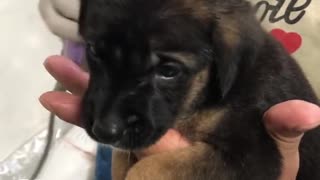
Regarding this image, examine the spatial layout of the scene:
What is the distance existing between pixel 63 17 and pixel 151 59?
104cm

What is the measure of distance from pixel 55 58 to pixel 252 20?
53 centimetres

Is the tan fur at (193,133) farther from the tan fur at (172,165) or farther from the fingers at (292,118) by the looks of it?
the fingers at (292,118)

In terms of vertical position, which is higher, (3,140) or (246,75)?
(246,75)

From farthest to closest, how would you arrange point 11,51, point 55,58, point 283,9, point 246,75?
point 11,51 < point 283,9 < point 55,58 < point 246,75

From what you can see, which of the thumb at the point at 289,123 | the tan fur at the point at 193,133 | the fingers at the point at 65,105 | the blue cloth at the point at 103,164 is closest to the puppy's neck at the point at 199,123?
the tan fur at the point at 193,133

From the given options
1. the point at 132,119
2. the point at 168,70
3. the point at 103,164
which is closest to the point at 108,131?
the point at 132,119

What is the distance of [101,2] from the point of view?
3.87ft

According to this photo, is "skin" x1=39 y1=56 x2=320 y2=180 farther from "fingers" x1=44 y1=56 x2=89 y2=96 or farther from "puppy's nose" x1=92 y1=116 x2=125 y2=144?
"puppy's nose" x1=92 y1=116 x2=125 y2=144

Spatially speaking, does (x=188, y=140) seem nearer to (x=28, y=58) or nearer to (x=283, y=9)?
(x=283, y=9)

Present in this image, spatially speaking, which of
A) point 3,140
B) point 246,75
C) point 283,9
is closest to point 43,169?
point 3,140

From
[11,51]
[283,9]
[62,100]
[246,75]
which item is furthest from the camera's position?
[11,51]

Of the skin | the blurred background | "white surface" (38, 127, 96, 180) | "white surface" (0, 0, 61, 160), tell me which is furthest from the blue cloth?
"white surface" (0, 0, 61, 160)

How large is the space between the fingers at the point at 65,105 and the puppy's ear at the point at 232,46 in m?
0.36

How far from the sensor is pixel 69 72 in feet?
5.04
